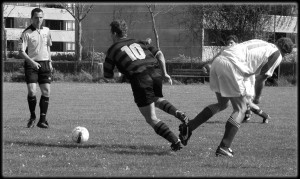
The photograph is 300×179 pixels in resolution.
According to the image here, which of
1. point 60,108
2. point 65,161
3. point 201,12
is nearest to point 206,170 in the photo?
point 65,161

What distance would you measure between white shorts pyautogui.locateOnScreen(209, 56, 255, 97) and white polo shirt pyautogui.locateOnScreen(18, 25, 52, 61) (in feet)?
13.9

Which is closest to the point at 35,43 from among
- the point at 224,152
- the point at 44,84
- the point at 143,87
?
the point at 44,84

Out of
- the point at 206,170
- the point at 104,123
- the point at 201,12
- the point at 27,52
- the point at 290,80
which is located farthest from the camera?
the point at 201,12

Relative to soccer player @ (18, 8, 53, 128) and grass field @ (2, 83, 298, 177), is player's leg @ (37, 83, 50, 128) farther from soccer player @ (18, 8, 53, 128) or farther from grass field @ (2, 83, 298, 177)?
grass field @ (2, 83, 298, 177)

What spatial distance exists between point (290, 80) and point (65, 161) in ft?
112

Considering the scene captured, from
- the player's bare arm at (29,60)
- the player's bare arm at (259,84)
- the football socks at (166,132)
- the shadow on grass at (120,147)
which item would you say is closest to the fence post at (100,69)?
the player's bare arm at (259,84)

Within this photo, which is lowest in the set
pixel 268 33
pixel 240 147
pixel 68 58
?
pixel 68 58

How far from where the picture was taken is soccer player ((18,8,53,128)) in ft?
38.9

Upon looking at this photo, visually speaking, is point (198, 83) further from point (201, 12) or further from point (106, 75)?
point (106, 75)

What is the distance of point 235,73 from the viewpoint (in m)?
8.78

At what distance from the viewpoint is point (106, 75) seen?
925 cm

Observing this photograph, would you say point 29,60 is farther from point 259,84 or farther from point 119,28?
point 259,84

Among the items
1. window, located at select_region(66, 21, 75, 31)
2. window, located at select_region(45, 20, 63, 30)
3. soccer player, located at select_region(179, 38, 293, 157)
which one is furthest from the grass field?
window, located at select_region(66, 21, 75, 31)

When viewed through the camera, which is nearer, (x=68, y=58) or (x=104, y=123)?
(x=104, y=123)
